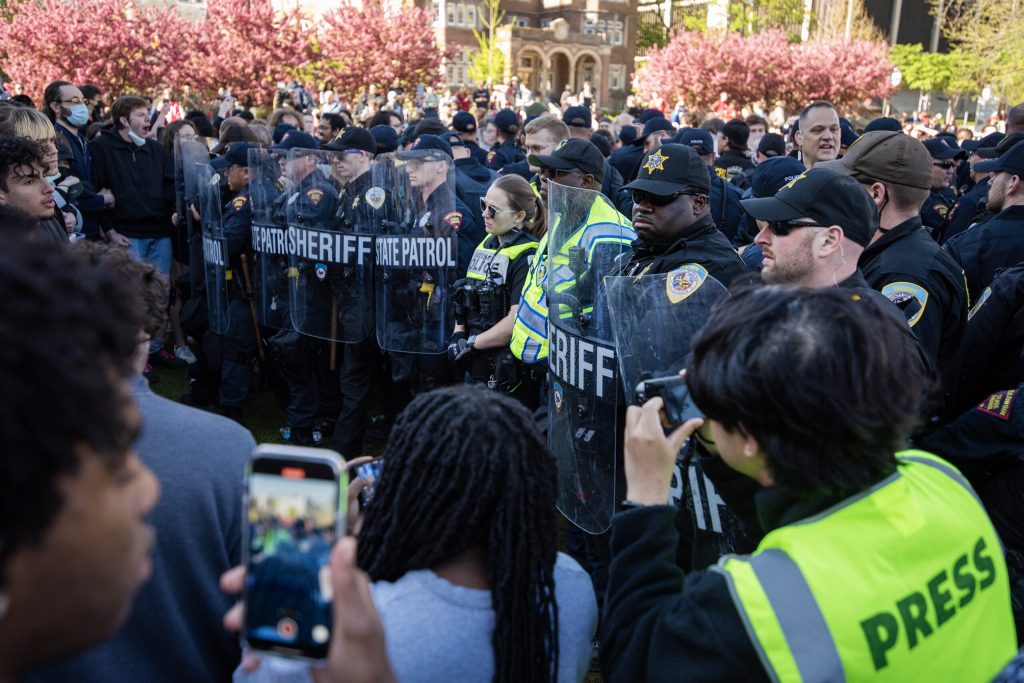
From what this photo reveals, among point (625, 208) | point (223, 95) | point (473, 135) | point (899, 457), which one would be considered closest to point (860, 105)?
point (223, 95)

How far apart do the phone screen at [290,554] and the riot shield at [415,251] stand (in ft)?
14.4

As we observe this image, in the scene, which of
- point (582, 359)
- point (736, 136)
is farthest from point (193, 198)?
point (736, 136)

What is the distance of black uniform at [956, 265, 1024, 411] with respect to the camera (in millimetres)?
3455

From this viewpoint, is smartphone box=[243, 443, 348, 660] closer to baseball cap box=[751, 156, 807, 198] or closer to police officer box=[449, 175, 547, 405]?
police officer box=[449, 175, 547, 405]

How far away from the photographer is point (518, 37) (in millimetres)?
53688

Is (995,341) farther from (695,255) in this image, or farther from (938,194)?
(938,194)

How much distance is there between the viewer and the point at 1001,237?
4.64 metres

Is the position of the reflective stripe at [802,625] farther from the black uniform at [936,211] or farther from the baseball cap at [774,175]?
the black uniform at [936,211]

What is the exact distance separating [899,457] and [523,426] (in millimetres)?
777

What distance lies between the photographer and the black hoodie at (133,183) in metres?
7.42

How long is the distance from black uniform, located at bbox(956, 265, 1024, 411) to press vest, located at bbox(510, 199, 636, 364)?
1.57 metres

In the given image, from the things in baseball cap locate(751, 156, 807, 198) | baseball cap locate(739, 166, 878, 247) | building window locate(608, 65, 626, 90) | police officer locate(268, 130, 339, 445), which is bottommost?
police officer locate(268, 130, 339, 445)

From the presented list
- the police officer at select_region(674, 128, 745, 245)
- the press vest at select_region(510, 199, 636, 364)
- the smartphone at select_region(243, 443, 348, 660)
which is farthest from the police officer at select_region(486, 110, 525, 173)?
the smartphone at select_region(243, 443, 348, 660)

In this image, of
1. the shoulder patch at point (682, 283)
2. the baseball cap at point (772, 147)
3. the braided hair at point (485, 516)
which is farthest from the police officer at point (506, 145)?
the braided hair at point (485, 516)
